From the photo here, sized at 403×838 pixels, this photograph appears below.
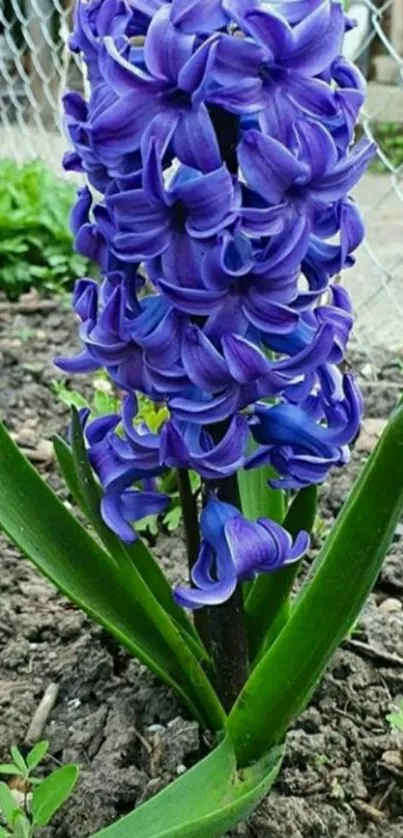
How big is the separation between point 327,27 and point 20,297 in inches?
77.8

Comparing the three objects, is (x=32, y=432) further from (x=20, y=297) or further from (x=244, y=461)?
(x=244, y=461)

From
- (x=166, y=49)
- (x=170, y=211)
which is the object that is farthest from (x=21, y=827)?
(x=166, y=49)

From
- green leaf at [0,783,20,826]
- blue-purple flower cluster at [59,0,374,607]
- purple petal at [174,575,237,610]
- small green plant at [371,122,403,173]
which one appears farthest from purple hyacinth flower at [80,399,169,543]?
small green plant at [371,122,403,173]

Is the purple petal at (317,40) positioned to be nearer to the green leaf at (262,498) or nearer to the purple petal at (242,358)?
the purple petal at (242,358)

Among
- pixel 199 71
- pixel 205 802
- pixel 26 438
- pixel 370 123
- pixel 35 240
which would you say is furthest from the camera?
pixel 35 240

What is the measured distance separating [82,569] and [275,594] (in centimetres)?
17

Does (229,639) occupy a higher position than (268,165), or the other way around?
(268,165)

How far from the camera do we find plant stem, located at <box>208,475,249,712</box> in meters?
0.99

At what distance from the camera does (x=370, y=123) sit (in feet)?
8.14

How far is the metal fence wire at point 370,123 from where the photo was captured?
2387 millimetres

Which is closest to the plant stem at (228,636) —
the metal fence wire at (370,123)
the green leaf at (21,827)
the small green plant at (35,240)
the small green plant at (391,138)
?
Answer: the green leaf at (21,827)

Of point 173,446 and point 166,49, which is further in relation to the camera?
point 173,446

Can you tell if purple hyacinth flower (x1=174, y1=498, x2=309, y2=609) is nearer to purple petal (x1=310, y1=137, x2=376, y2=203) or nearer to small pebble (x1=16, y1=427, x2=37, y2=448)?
purple petal (x1=310, y1=137, x2=376, y2=203)

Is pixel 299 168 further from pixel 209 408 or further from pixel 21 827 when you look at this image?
pixel 21 827
